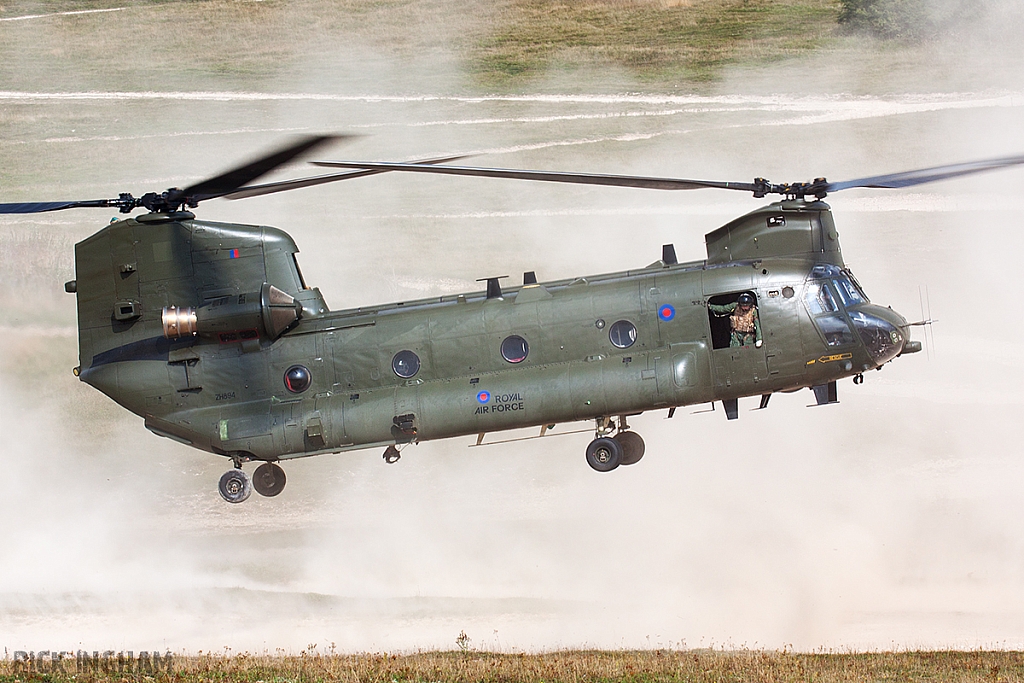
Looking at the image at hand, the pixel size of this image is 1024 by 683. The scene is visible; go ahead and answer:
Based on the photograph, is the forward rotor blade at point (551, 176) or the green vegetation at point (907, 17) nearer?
the forward rotor blade at point (551, 176)

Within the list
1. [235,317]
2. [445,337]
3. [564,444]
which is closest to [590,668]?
[445,337]

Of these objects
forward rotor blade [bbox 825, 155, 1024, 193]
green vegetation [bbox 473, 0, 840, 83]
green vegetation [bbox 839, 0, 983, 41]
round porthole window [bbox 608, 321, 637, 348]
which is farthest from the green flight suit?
green vegetation [bbox 839, 0, 983, 41]

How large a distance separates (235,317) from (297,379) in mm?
1371

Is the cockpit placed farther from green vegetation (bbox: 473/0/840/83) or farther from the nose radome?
green vegetation (bbox: 473/0/840/83)

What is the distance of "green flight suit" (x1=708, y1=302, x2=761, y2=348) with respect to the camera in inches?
739

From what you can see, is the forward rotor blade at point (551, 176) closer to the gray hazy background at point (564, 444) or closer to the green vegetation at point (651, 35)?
the gray hazy background at point (564, 444)

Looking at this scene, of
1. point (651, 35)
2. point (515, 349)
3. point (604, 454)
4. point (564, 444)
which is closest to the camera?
point (604, 454)

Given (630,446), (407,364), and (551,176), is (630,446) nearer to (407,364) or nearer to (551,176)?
(407,364)

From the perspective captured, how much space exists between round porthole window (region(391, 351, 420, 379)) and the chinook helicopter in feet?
0.07

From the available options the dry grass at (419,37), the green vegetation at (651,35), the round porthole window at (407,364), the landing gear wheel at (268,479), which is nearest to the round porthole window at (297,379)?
the round porthole window at (407,364)

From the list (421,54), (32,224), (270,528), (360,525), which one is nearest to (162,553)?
(270,528)

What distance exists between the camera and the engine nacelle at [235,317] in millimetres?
19594

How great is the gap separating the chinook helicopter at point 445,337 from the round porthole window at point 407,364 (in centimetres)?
2

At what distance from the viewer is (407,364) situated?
19.8 metres
